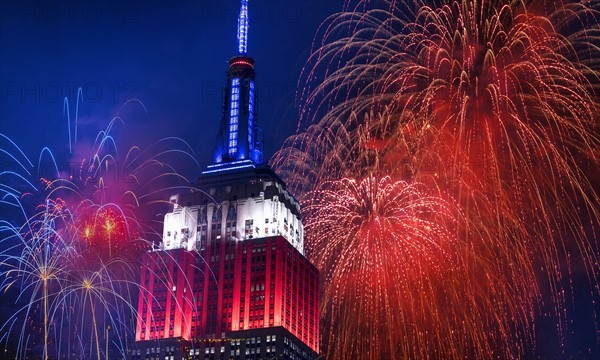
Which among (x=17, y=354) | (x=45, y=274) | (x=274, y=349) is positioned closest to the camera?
(x=45, y=274)

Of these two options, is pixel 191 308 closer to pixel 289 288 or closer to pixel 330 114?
pixel 289 288

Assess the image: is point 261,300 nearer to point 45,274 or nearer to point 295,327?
point 295,327

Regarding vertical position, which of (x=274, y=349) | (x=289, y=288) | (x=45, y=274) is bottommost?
(x=45, y=274)

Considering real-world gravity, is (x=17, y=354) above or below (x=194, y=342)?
below

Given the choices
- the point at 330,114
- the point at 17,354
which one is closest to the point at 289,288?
the point at 17,354

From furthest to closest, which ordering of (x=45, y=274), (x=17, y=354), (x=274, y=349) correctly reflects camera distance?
(x=274, y=349) < (x=17, y=354) < (x=45, y=274)

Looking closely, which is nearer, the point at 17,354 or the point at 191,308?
the point at 17,354

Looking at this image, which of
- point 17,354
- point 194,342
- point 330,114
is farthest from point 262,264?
point 330,114

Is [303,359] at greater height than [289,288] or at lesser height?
lesser

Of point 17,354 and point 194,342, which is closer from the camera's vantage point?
point 17,354
